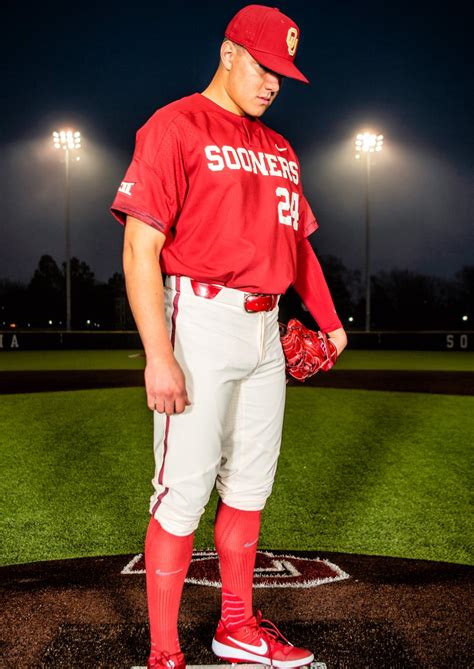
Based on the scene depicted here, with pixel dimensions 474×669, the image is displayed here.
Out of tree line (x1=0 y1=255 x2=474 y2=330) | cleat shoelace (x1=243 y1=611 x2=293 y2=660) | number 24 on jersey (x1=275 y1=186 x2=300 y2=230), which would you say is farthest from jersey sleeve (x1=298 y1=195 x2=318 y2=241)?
tree line (x1=0 y1=255 x2=474 y2=330)

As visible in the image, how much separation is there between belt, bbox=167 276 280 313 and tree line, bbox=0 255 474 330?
45.9 metres

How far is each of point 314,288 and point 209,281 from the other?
0.63 meters

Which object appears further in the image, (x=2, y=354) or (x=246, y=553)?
(x=2, y=354)

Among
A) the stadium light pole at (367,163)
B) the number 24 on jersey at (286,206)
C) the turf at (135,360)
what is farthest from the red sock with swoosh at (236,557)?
the stadium light pole at (367,163)

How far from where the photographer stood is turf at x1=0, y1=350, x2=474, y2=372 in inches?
647

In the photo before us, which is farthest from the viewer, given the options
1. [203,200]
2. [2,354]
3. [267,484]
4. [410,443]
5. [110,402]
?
[2,354]

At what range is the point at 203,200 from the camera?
205 cm

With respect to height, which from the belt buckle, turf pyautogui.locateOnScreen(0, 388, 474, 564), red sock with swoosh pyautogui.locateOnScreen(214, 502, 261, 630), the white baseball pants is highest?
the belt buckle

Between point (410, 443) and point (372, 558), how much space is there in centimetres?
341

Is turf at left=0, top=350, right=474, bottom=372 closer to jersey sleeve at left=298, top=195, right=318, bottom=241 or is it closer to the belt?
jersey sleeve at left=298, top=195, right=318, bottom=241

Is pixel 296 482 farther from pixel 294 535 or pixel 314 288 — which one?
pixel 314 288

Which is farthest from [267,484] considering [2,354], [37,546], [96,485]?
[2,354]

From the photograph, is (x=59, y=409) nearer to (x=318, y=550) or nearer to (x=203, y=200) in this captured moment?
(x=318, y=550)

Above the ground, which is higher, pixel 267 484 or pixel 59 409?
pixel 267 484
